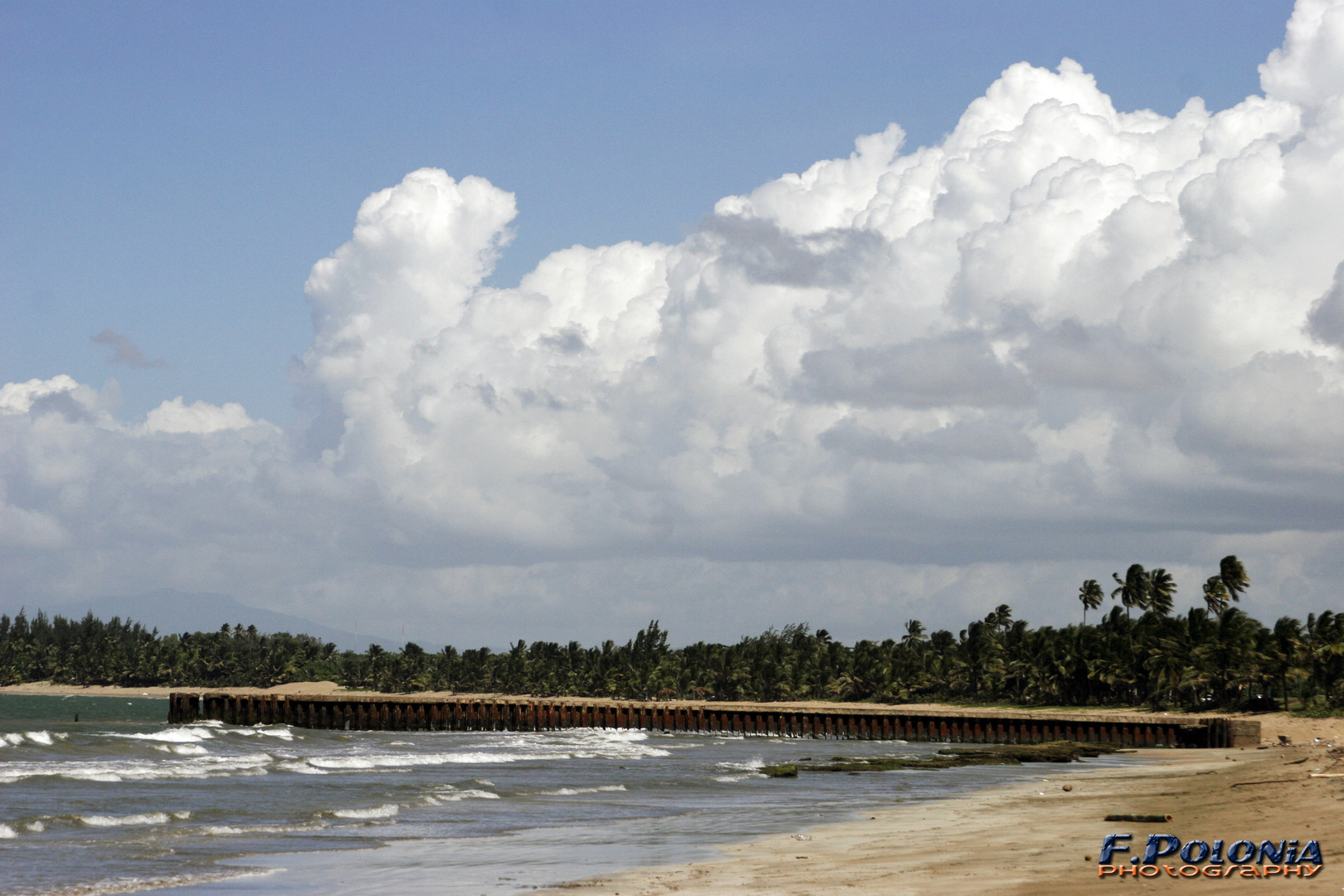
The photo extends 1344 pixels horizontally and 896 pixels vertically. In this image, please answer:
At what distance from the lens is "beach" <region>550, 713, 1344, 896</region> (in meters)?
17.4

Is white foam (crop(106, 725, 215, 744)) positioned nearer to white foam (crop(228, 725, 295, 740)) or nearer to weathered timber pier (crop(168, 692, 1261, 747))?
white foam (crop(228, 725, 295, 740))

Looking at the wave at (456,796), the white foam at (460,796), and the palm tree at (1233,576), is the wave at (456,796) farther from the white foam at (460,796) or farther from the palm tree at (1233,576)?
the palm tree at (1233,576)

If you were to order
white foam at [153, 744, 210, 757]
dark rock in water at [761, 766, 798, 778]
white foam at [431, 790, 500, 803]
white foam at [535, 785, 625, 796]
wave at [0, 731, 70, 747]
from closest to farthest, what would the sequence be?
white foam at [431, 790, 500, 803] < white foam at [535, 785, 625, 796] < dark rock in water at [761, 766, 798, 778] < white foam at [153, 744, 210, 757] < wave at [0, 731, 70, 747]

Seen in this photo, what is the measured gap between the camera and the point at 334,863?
73.0 feet

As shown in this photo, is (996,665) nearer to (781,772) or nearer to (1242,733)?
(1242,733)

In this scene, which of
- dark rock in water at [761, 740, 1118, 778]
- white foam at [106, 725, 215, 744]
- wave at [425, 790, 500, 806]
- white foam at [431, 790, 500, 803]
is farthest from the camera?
white foam at [106, 725, 215, 744]

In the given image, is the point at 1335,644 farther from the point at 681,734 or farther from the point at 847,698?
the point at 847,698

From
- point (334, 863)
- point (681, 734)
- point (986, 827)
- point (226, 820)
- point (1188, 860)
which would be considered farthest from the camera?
point (681, 734)

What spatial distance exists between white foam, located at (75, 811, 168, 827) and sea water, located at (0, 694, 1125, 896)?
0.09 metres

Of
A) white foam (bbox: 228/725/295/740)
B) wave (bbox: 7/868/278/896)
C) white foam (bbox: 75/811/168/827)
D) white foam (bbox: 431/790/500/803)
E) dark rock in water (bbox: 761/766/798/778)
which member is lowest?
dark rock in water (bbox: 761/766/798/778)

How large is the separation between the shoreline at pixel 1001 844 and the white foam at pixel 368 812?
419 inches

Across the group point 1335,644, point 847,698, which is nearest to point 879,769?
point 1335,644

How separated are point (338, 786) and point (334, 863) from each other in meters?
17.5

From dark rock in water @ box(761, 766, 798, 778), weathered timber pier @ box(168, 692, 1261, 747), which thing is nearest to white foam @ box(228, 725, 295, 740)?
weathered timber pier @ box(168, 692, 1261, 747)
